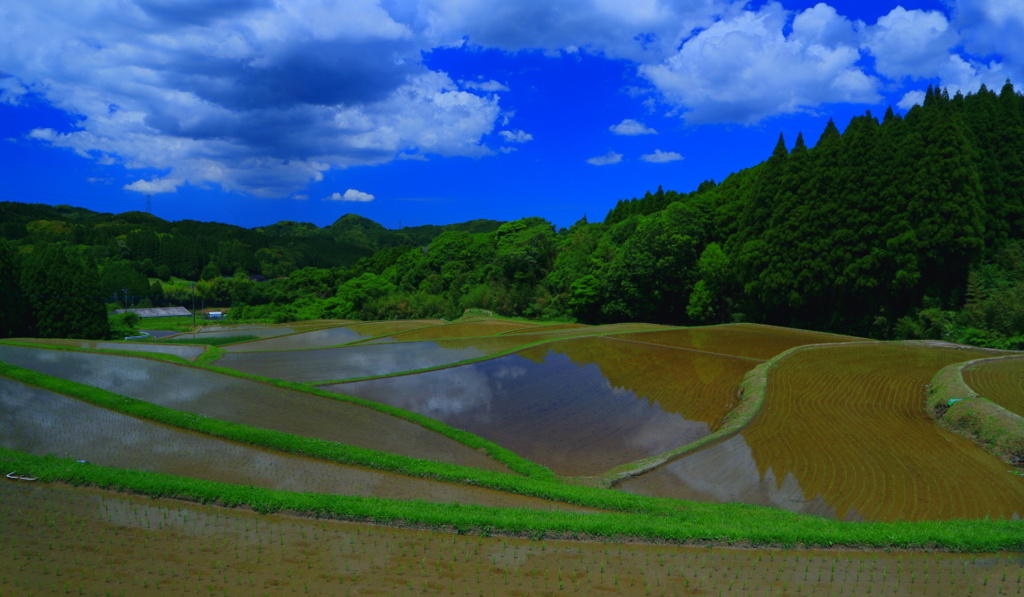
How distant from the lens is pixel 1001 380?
599 inches

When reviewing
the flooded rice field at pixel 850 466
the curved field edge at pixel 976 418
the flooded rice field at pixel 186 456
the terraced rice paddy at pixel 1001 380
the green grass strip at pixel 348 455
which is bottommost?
the flooded rice field at pixel 186 456

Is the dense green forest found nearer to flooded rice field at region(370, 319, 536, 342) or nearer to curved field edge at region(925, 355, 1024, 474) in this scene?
flooded rice field at region(370, 319, 536, 342)

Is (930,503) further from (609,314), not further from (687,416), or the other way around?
(609,314)

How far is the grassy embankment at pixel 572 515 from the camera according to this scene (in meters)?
7.23

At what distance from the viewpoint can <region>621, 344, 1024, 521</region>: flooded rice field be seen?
912cm

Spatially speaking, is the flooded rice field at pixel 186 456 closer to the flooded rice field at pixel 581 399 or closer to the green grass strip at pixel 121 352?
the flooded rice field at pixel 581 399

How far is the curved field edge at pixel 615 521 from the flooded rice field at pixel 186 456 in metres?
0.97

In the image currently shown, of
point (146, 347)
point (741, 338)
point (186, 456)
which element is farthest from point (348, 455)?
point (146, 347)

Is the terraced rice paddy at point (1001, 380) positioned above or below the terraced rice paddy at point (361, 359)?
above

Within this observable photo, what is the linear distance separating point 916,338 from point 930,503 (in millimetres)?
21173

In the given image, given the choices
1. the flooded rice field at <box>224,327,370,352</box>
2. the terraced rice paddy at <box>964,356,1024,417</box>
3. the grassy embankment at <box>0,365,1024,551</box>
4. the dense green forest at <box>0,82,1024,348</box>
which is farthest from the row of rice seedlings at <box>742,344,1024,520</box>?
the flooded rice field at <box>224,327,370,352</box>

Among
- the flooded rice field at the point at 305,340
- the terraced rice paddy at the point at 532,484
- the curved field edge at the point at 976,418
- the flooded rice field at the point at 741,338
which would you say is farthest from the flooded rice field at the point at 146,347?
the curved field edge at the point at 976,418

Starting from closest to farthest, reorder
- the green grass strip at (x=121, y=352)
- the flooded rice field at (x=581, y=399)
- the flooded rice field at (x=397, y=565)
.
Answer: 1. the flooded rice field at (x=397, y=565)
2. the flooded rice field at (x=581, y=399)
3. the green grass strip at (x=121, y=352)

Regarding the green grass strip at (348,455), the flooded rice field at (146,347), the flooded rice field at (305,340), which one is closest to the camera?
the green grass strip at (348,455)
